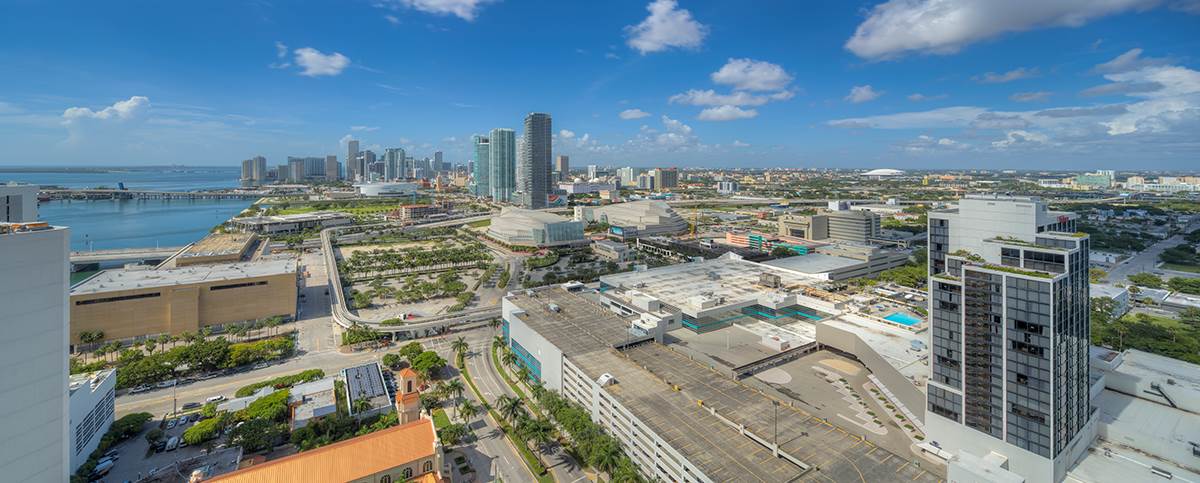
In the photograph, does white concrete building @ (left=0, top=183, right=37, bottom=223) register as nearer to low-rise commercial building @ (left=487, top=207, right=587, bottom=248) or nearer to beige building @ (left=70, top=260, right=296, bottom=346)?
beige building @ (left=70, top=260, right=296, bottom=346)

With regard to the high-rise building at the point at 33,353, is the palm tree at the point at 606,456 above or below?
below

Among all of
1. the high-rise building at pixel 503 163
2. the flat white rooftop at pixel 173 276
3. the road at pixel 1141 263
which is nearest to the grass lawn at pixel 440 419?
the flat white rooftop at pixel 173 276

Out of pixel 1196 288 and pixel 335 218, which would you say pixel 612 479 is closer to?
pixel 1196 288

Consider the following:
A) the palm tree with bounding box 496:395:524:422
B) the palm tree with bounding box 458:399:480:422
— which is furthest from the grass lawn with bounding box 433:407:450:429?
the palm tree with bounding box 496:395:524:422

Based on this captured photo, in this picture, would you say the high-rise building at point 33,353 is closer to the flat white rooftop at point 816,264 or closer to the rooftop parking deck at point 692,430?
the rooftop parking deck at point 692,430

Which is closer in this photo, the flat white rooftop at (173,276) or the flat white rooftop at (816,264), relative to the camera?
the flat white rooftop at (173,276)
